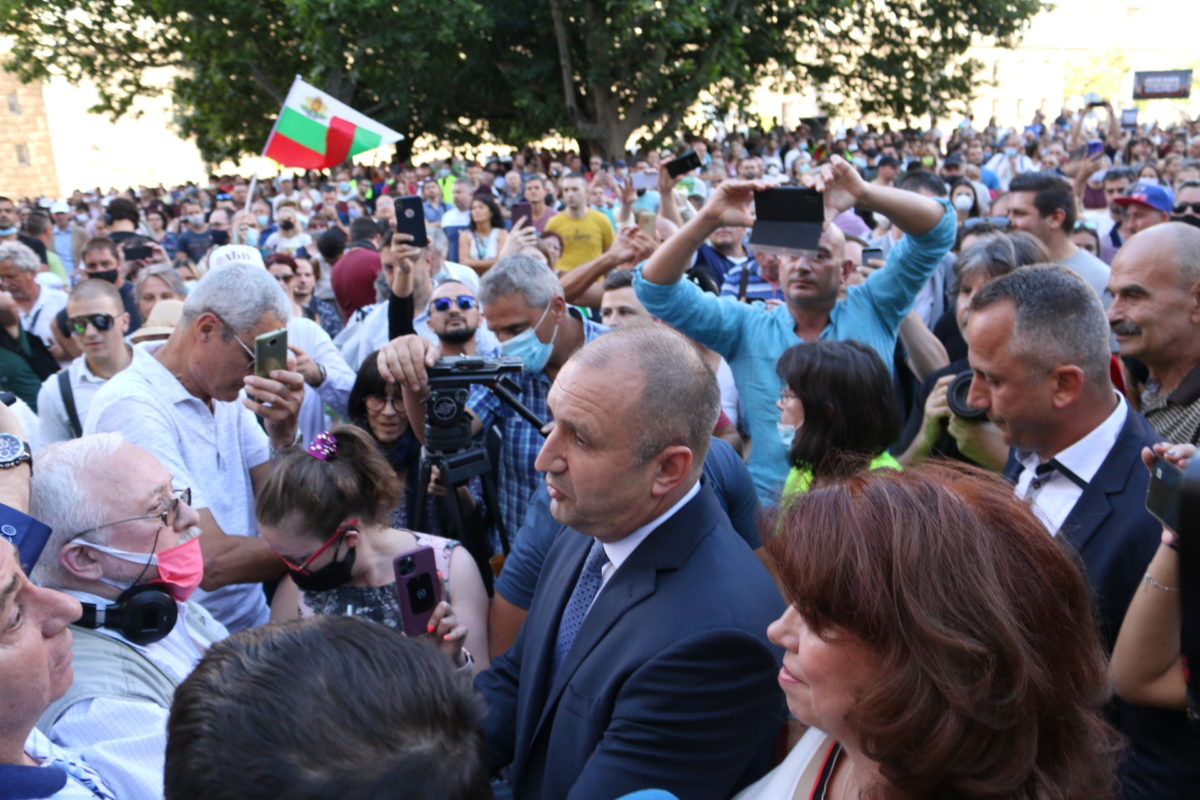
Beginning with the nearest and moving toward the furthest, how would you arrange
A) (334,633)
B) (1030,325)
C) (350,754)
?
(350,754)
(334,633)
(1030,325)

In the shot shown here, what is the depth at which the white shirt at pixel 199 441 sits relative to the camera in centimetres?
299

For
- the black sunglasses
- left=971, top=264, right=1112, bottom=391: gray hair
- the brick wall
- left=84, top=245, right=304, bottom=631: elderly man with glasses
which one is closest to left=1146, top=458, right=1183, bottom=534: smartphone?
left=971, top=264, right=1112, bottom=391: gray hair

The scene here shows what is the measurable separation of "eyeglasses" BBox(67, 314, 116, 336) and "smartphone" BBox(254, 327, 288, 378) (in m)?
1.85

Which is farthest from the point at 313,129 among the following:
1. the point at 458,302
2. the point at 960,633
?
the point at 960,633

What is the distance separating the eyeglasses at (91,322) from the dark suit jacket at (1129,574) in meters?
4.20

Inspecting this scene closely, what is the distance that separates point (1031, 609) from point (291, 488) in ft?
6.66

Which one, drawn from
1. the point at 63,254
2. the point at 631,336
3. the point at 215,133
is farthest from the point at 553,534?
the point at 215,133

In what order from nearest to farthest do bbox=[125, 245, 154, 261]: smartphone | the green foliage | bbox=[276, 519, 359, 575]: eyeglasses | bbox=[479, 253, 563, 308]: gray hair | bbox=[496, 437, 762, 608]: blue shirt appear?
bbox=[496, 437, 762, 608]: blue shirt < bbox=[276, 519, 359, 575]: eyeglasses < bbox=[479, 253, 563, 308]: gray hair < bbox=[125, 245, 154, 261]: smartphone < the green foliage

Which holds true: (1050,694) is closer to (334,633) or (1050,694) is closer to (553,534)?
(334,633)

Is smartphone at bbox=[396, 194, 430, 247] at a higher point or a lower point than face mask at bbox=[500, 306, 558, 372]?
higher

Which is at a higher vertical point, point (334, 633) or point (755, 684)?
point (334, 633)

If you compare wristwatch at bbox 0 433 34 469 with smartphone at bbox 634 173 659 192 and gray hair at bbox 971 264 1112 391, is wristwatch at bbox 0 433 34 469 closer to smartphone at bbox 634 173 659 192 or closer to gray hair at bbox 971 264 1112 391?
gray hair at bbox 971 264 1112 391

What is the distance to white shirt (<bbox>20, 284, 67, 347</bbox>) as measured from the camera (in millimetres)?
6062

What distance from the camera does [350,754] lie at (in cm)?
109
